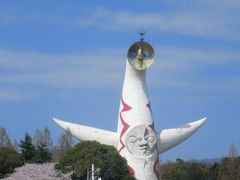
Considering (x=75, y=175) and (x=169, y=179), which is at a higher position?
(x=169, y=179)

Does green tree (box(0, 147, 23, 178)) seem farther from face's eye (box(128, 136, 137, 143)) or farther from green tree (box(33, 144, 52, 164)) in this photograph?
face's eye (box(128, 136, 137, 143))

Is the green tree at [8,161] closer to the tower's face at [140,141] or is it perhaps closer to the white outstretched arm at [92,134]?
the white outstretched arm at [92,134]

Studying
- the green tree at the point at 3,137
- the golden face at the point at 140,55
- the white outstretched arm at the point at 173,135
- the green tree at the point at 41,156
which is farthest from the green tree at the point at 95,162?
the green tree at the point at 3,137

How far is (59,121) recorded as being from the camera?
3058 cm

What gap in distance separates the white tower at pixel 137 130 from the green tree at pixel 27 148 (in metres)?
6.36

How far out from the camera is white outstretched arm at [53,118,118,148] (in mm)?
29750

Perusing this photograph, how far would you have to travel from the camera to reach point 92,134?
1176 inches

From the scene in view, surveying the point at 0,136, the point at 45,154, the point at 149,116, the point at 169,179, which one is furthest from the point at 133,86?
the point at 0,136

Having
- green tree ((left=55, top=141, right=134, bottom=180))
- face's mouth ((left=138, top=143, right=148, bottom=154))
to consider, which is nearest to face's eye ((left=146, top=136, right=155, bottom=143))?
face's mouth ((left=138, top=143, right=148, bottom=154))

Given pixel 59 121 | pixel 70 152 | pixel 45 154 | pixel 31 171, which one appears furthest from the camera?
pixel 45 154

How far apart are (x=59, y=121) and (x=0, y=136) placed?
19.5 m

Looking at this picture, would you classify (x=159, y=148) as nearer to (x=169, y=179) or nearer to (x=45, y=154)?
(x=45, y=154)

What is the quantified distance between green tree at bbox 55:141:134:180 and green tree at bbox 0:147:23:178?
15.0 ft

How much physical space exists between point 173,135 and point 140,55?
4.54 m
